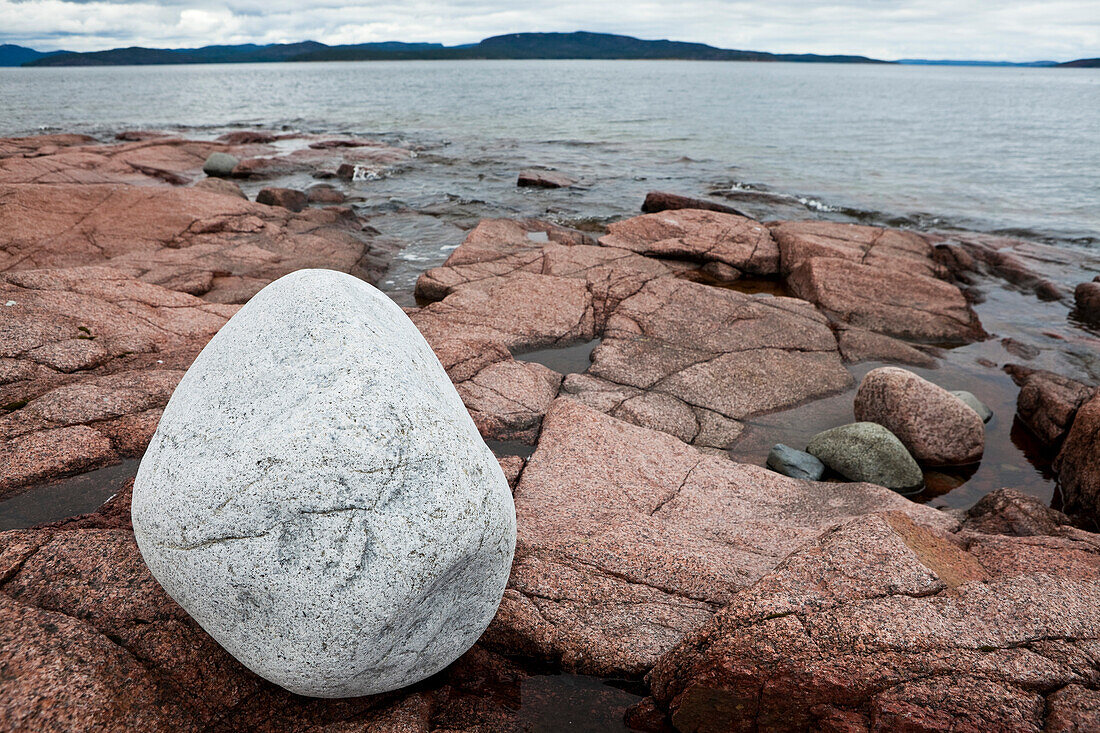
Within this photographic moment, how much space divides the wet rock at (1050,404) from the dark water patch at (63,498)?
7.09 m

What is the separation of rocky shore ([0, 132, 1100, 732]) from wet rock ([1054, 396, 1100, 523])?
2 cm

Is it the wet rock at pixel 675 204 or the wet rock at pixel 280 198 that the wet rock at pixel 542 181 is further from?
the wet rock at pixel 280 198

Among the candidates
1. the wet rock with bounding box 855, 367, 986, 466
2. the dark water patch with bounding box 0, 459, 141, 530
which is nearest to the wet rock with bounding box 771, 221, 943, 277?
the wet rock with bounding box 855, 367, 986, 466

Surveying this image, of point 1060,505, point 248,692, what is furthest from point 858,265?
point 248,692

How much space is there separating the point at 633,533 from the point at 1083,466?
3663mm

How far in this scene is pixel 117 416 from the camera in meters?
4.32

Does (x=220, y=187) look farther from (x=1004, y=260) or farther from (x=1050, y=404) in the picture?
(x=1004, y=260)

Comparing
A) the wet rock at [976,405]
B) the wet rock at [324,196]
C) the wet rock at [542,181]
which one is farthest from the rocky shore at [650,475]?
the wet rock at [542,181]

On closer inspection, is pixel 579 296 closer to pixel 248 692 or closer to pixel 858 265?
pixel 858 265

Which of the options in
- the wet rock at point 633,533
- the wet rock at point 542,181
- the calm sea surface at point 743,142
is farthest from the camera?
the wet rock at point 542,181

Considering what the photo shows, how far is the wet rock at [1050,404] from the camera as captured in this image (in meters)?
5.53

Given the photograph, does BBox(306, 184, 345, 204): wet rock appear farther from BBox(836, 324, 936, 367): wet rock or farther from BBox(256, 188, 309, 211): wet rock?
BBox(836, 324, 936, 367): wet rock

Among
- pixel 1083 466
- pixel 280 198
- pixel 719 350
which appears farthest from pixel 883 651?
pixel 280 198

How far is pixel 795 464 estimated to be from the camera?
193 inches
